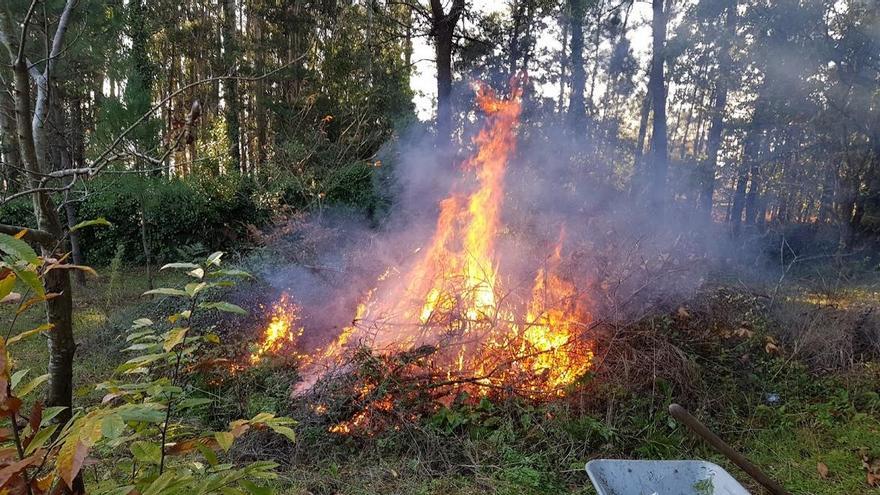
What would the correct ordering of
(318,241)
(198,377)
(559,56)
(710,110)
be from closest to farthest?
(198,377), (318,241), (710,110), (559,56)

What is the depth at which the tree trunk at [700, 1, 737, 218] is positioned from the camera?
10424 mm

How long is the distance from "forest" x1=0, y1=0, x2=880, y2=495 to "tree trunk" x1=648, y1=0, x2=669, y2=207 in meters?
0.10

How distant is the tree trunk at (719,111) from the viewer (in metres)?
10.4

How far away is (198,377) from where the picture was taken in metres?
4.80

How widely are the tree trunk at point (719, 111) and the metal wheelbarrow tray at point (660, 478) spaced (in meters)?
11.0

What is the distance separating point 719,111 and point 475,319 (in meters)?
10.8

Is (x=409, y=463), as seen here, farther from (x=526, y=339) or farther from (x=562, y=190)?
(x=562, y=190)

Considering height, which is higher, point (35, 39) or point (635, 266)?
point (35, 39)

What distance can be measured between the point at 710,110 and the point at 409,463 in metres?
13.5

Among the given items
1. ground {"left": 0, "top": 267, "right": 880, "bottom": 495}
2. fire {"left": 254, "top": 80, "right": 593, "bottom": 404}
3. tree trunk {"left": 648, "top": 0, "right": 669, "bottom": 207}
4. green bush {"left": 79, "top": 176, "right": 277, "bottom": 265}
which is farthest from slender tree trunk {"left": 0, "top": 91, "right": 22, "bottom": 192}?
tree trunk {"left": 648, "top": 0, "right": 669, "bottom": 207}

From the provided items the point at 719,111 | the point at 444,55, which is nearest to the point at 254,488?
the point at 444,55

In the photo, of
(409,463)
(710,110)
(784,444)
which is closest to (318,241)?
(409,463)

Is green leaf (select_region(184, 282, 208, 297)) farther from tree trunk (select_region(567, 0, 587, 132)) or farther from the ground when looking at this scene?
tree trunk (select_region(567, 0, 587, 132))

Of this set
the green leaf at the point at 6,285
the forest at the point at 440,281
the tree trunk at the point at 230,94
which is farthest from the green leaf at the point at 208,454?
the tree trunk at the point at 230,94
